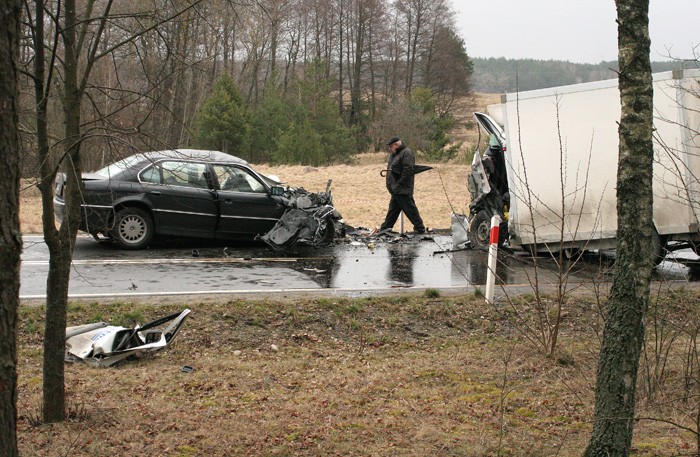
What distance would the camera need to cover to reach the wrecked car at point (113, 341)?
7680mm

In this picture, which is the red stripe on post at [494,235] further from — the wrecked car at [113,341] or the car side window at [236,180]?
the car side window at [236,180]

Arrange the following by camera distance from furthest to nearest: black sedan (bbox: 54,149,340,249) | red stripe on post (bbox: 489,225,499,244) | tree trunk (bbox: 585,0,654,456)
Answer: black sedan (bbox: 54,149,340,249), red stripe on post (bbox: 489,225,499,244), tree trunk (bbox: 585,0,654,456)

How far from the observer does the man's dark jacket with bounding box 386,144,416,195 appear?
16.3 meters

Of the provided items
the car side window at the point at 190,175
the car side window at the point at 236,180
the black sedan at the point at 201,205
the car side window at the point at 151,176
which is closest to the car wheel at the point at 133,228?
the black sedan at the point at 201,205

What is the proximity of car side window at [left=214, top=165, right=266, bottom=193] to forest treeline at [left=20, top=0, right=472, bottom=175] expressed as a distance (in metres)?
1.26

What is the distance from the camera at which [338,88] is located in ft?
203

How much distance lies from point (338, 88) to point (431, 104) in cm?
1813

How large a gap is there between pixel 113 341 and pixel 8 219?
4.71m

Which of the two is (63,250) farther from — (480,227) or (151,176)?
(480,227)

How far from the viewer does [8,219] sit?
333 cm

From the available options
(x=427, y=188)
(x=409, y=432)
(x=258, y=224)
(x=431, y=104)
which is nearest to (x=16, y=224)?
(x=409, y=432)

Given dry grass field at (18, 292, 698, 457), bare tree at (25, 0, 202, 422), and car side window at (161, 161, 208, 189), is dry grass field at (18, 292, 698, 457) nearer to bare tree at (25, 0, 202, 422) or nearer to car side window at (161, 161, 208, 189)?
bare tree at (25, 0, 202, 422)

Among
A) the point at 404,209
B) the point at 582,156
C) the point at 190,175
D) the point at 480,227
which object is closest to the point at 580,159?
the point at 582,156

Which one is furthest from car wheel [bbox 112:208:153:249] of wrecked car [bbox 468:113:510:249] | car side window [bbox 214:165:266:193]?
wrecked car [bbox 468:113:510:249]
